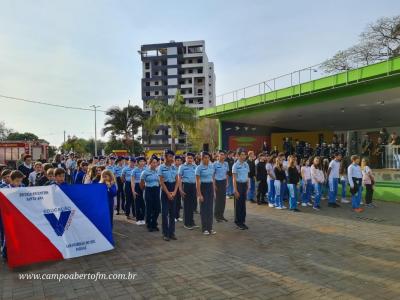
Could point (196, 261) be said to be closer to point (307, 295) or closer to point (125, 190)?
point (307, 295)

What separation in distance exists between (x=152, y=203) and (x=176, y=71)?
76.6 m

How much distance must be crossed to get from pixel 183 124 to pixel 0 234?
2707 cm

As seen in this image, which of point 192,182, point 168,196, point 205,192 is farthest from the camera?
point 192,182

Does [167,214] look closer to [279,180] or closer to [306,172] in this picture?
[279,180]

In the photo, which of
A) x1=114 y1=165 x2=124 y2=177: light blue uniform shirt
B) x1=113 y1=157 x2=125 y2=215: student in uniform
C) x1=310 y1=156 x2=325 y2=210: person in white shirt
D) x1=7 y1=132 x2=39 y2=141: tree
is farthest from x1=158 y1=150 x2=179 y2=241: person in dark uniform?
x1=7 y1=132 x2=39 y2=141: tree

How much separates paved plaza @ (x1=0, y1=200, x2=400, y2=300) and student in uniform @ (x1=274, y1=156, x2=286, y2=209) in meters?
2.97

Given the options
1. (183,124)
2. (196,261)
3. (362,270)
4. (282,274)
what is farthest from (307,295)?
(183,124)

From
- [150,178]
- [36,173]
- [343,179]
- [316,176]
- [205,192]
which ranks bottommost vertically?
[343,179]

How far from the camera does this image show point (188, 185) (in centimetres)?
877

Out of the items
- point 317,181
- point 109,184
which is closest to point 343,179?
point 317,181

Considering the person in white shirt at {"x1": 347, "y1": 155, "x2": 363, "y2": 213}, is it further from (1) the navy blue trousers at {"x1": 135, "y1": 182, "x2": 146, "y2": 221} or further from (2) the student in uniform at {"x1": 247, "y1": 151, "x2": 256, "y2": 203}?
(1) the navy blue trousers at {"x1": 135, "y1": 182, "x2": 146, "y2": 221}

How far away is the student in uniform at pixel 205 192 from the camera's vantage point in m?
8.20

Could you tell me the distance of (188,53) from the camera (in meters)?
82.8

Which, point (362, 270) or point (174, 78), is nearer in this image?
point (362, 270)
